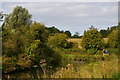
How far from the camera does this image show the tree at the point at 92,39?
32.1 meters

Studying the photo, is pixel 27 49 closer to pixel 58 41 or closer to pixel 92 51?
pixel 92 51

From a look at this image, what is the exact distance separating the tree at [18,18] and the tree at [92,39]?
15.9 metres

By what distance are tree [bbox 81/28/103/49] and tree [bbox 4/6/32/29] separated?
1591 cm

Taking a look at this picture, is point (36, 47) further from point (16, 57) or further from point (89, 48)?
point (89, 48)

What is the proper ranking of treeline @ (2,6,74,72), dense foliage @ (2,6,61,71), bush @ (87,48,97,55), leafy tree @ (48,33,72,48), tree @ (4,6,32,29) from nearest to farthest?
treeline @ (2,6,74,72)
dense foliage @ (2,6,61,71)
bush @ (87,48,97,55)
leafy tree @ (48,33,72,48)
tree @ (4,6,32,29)

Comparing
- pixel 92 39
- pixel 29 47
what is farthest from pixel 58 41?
pixel 29 47

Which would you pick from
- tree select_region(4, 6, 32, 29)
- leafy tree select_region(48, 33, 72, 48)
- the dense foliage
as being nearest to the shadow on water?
the dense foliage

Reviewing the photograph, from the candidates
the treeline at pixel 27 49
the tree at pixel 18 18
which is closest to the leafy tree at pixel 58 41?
the tree at pixel 18 18

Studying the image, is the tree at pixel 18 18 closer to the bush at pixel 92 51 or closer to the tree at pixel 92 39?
the tree at pixel 92 39

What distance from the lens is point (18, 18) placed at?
147 feet

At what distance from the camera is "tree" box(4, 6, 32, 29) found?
144 ft

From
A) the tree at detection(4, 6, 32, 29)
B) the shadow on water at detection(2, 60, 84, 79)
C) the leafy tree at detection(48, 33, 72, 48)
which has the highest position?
the tree at detection(4, 6, 32, 29)

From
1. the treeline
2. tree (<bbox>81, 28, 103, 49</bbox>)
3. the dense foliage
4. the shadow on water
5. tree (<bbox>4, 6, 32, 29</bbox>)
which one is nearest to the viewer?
the shadow on water

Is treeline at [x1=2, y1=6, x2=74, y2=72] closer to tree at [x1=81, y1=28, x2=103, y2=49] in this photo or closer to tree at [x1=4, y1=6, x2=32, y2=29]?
tree at [x1=81, y1=28, x2=103, y2=49]
